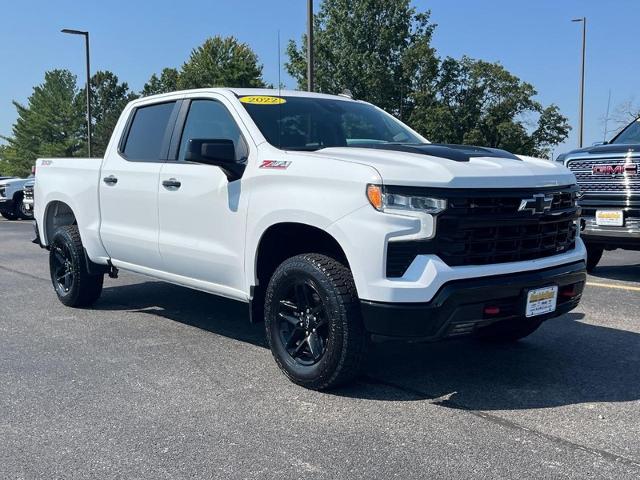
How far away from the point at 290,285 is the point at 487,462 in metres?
1.62

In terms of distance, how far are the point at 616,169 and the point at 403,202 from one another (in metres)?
4.87

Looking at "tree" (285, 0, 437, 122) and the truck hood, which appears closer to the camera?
the truck hood

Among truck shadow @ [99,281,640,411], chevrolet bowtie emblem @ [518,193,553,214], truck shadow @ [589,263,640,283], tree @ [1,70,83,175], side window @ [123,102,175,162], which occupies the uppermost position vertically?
tree @ [1,70,83,175]

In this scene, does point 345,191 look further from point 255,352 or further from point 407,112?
point 407,112

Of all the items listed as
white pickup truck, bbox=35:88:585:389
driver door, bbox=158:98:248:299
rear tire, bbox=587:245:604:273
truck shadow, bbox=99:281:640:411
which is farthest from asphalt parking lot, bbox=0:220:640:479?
rear tire, bbox=587:245:604:273

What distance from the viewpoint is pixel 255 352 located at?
518 cm

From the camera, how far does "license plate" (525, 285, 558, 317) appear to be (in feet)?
13.5

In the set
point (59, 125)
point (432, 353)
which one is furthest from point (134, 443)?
point (59, 125)

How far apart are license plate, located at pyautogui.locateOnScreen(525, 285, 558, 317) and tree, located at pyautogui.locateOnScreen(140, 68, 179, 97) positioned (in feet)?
221

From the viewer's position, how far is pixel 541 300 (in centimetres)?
419

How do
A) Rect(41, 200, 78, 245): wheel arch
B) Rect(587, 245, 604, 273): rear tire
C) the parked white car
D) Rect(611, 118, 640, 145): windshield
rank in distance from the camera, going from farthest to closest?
1. the parked white car
2. Rect(611, 118, 640, 145): windshield
3. Rect(587, 245, 604, 273): rear tire
4. Rect(41, 200, 78, 245): wheel arch

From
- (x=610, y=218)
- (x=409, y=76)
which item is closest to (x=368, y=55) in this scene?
(x=409, y=76)

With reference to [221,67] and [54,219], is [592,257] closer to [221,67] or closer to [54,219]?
[54,219]

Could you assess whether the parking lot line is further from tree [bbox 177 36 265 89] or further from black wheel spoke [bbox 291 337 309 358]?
tree [bbox 177 36 265 89]
